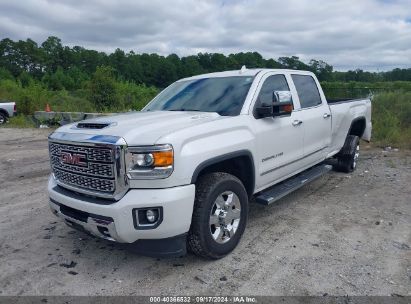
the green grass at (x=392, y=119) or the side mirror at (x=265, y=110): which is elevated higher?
the side mirror at (x=265, y=110)

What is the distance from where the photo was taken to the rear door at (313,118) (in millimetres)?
5211

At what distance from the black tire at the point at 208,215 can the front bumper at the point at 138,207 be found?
15 cm

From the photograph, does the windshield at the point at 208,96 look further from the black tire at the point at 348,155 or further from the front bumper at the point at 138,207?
the black tire at the point at 348,155

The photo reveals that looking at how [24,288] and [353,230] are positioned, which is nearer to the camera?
[24,288]

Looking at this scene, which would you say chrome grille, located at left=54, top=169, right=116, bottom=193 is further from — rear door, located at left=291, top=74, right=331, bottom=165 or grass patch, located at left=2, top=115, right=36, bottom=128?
grass patch, located at left=2, top=115, right=36, bottom=128

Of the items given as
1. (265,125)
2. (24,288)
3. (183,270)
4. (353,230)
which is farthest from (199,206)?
(353,230)

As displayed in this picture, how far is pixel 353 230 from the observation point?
4465 mm

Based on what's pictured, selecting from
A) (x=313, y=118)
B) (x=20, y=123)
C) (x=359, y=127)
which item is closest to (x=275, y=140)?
(x=313, y=118)

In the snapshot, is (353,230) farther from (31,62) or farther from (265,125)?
(31,62)

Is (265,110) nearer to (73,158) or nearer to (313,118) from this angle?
(313,118)

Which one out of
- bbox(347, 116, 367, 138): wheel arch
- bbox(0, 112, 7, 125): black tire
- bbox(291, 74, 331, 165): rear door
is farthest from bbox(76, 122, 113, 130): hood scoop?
bbox(0, 112, 7, 125): black tire

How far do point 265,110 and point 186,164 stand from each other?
4.32 feet

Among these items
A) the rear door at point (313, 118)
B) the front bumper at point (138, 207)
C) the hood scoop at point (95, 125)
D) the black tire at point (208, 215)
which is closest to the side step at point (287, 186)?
the rear door at point (313, 118)

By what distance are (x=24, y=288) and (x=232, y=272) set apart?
186 cm
